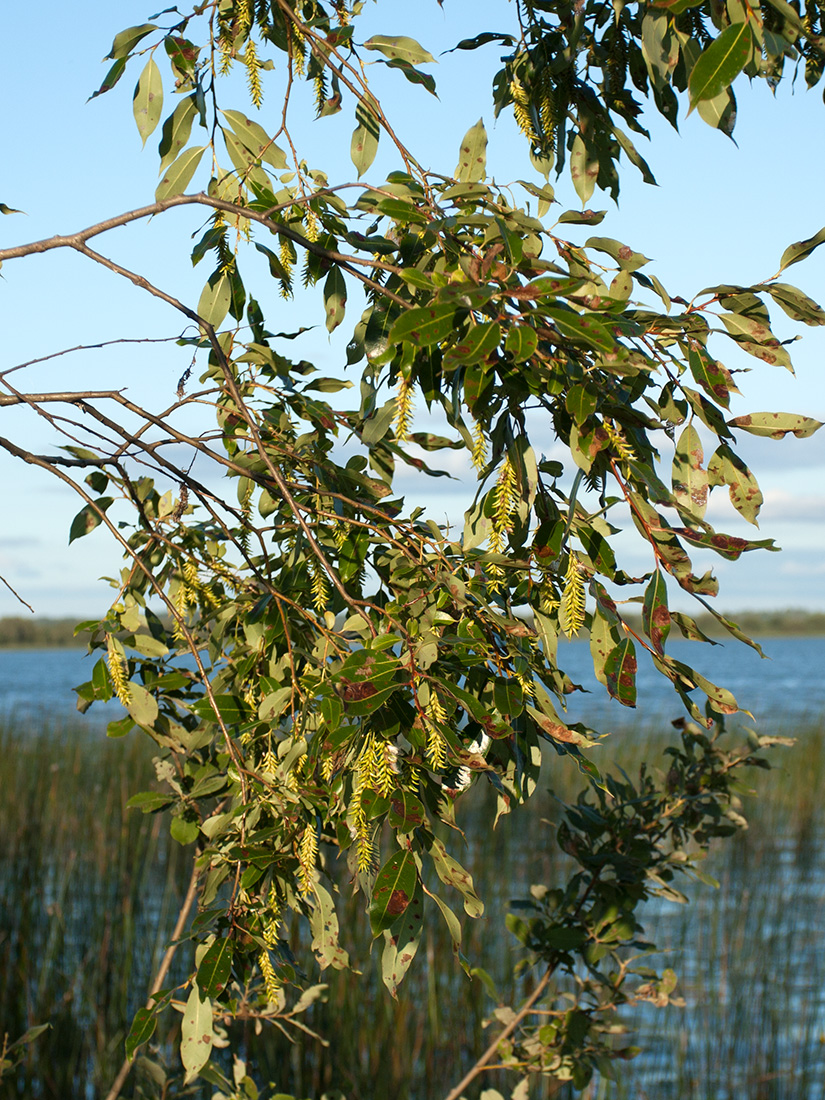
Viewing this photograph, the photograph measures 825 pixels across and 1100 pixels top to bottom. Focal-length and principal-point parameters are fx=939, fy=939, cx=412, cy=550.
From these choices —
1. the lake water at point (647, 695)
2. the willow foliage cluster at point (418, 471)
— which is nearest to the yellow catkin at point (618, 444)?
the willow foliage cluster at point (418, 471)

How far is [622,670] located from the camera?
0.78 metres

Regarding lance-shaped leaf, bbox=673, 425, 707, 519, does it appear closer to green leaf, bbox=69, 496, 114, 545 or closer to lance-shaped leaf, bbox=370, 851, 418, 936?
lance-shaped leaf, bbox=370, 851, 418, 936

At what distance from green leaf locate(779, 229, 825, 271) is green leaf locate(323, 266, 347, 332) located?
19.9 inches

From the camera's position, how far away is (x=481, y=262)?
722mm

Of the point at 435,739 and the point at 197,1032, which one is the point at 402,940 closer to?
the point at 435,739

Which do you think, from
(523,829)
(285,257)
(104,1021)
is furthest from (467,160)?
(523,829)

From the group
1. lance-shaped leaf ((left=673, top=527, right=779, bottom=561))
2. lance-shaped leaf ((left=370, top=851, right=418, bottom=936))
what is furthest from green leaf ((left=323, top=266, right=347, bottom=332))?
lance-shaped leaf ((left=370, top=851, right=418, bottom=936))

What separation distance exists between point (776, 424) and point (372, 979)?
306 cm

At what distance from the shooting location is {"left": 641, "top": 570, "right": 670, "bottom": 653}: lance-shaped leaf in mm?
759

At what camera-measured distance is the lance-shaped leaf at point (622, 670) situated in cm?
77

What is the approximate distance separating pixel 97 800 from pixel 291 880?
4572 mm

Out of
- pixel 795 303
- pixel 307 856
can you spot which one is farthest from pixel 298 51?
pixel 307 856

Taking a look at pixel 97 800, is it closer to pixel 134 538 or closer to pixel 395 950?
pixel 134 538

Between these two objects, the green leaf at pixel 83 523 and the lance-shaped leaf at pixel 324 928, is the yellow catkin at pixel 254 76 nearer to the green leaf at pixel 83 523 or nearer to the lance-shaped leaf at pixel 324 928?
the green leaf at pixel 83 523
